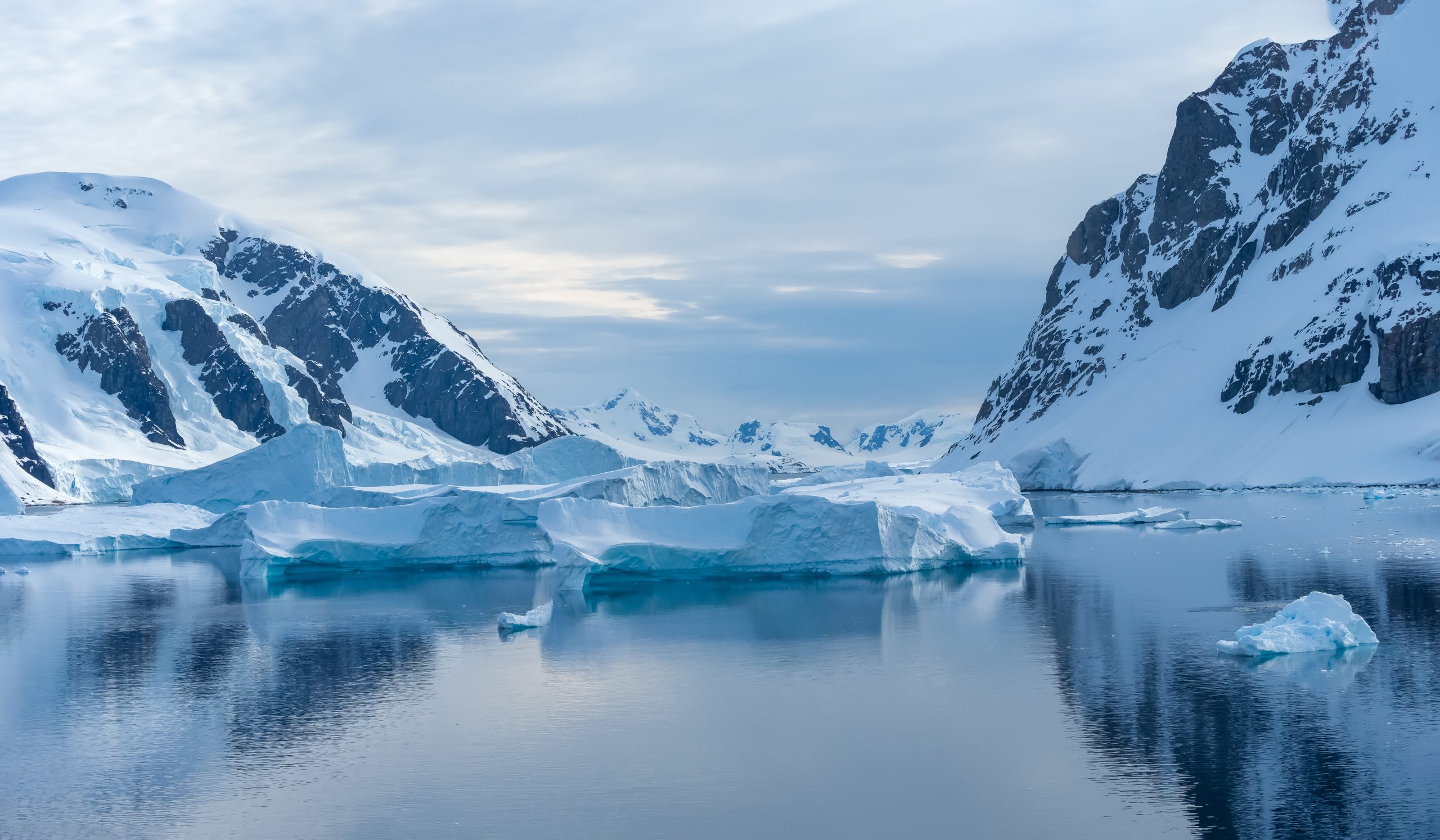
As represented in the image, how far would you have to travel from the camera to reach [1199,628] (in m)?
30.0

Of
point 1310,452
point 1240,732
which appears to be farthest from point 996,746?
point 1310,452

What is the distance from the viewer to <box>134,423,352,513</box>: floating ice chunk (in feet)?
249

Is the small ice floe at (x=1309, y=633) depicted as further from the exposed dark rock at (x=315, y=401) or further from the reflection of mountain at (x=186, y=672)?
the exposed dark rock at (x=315, y=401)

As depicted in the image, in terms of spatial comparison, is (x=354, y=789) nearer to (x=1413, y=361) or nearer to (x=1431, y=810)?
(x=1431, y=810)

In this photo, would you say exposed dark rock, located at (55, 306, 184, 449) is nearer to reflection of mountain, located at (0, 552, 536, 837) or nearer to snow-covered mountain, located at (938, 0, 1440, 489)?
snow-covered mountain, located at (938, 0, 1440, 489)

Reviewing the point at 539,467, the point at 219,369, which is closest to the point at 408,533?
the point at 539,467

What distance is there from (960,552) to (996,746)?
25.3 m

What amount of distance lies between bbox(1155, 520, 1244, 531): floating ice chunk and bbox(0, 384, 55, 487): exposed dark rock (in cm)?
9375

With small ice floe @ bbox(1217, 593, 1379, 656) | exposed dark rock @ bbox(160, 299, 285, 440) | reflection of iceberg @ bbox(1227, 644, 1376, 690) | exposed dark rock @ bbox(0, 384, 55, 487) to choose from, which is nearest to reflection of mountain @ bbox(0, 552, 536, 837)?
reflection of iceberg @ bbox(1227, 644, 1376, 690)

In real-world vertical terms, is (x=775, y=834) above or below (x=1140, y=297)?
below

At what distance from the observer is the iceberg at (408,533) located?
4962 centimetres

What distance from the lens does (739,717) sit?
74.0 feet

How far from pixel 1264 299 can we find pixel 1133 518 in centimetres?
7080

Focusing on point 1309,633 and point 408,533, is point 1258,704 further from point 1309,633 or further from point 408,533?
point 408,533
